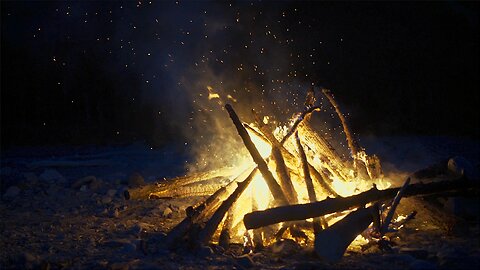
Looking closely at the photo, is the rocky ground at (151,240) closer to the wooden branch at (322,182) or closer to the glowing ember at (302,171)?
the glowing ember at (302,171)

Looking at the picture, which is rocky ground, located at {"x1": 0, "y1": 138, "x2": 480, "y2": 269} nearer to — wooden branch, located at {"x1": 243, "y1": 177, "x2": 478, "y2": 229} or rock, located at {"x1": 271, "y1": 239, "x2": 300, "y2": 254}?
rock, located at {"x1": 271, "y1": 239, "x2": 300, "y2": 254}

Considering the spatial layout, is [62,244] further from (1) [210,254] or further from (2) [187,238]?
(1) [210,254]

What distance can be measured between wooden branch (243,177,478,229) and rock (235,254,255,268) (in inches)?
10.9

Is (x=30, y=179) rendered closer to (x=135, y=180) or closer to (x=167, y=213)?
(x=135, y=180)

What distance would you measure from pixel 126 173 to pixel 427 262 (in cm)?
486

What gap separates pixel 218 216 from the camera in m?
3.84

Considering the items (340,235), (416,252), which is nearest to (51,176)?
(340,235)

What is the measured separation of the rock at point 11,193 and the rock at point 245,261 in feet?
11.6

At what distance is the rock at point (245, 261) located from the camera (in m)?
3.30

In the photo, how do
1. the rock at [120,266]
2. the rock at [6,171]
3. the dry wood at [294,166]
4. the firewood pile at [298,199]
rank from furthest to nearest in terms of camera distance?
the rock at [6,171]
the dry wood at [294,166]
the firewood pile at [298,199]
the rock at [120,266]

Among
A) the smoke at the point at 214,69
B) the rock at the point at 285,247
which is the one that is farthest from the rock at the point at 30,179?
the rock at the point at 285,247

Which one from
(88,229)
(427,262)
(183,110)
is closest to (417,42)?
(183,110)

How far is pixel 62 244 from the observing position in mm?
3773

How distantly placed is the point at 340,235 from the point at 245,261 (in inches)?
29.7
